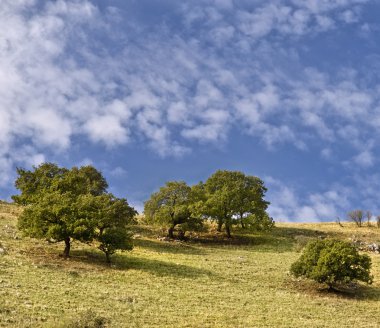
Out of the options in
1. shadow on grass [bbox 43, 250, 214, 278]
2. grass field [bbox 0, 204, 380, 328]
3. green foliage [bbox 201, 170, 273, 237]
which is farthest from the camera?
green foliage [bbox 201, 170, 273, 237]

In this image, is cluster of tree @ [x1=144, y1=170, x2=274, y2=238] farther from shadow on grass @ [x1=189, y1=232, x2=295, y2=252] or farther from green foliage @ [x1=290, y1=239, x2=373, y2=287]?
green foliage @ [x1=290, y1=239, x2=373, y2=287]

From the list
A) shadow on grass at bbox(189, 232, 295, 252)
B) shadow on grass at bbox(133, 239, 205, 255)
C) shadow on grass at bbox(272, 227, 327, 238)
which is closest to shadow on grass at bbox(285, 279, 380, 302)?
shadow on grass at bbox(133, 239, 205, 255)

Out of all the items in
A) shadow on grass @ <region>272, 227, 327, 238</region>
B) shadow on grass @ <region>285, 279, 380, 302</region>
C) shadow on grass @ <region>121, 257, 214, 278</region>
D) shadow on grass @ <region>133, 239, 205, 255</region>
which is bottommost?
shadow on grass @ <region>285, 279, 380, 302</region>

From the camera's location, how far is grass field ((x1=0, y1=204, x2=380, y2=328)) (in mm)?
30281

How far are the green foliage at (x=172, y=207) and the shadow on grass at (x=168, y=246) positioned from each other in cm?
460

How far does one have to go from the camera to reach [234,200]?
75250 mm

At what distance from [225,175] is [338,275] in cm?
3824

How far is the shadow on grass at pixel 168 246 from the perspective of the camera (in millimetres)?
58219

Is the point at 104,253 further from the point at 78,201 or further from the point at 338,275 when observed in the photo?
the point at 338,275

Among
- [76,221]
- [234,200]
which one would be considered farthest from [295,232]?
[76,221]

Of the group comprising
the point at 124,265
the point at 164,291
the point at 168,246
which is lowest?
the point at 164,291

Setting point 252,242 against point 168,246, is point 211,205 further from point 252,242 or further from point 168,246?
point 168,246

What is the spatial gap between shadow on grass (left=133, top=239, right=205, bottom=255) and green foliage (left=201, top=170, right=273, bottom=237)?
9144 mm

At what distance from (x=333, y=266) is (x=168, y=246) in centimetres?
2378
